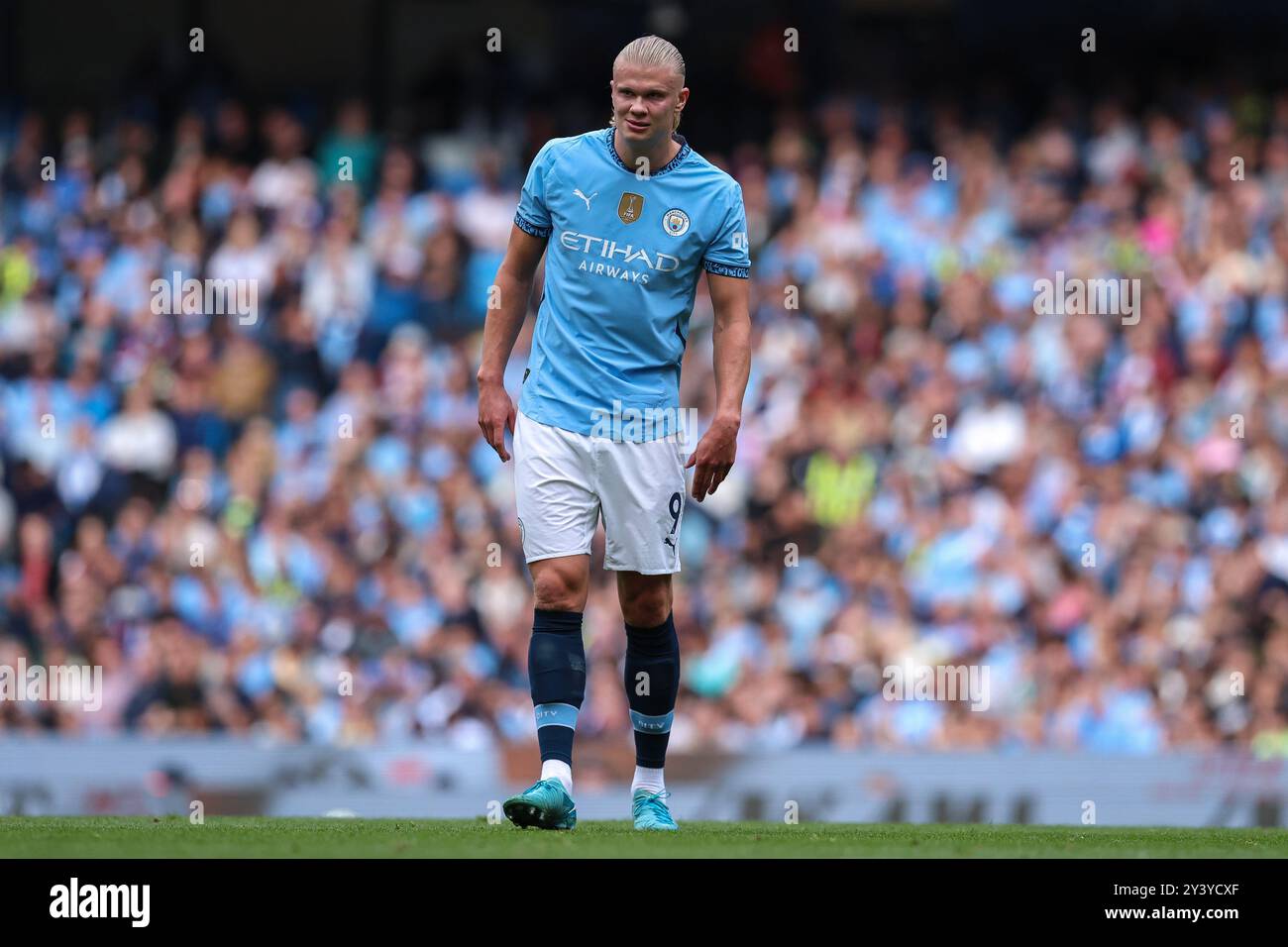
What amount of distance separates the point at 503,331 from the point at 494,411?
1.04 ft

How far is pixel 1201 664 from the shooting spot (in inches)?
505

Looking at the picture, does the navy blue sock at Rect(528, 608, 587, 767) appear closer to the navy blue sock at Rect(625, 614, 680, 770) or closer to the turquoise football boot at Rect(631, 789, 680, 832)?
the navy blue sock at Rect(625, 614, 680, 770)

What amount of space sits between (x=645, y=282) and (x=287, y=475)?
803 cm

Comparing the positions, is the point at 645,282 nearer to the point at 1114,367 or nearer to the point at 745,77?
the point at 1114,367

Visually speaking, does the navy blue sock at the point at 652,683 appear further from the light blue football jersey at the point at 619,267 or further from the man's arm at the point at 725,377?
the light blue football jersey at the point at 619,267

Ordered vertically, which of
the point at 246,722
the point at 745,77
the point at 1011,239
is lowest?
the point at 246,722

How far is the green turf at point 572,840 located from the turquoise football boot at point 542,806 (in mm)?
47

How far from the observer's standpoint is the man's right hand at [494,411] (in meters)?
6.65

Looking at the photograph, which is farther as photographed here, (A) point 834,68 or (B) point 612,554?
(A) point 834,68

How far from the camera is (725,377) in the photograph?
22.3 ft

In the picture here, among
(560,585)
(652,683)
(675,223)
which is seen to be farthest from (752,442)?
(560,585)

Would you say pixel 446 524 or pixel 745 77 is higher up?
pixel 745 77
